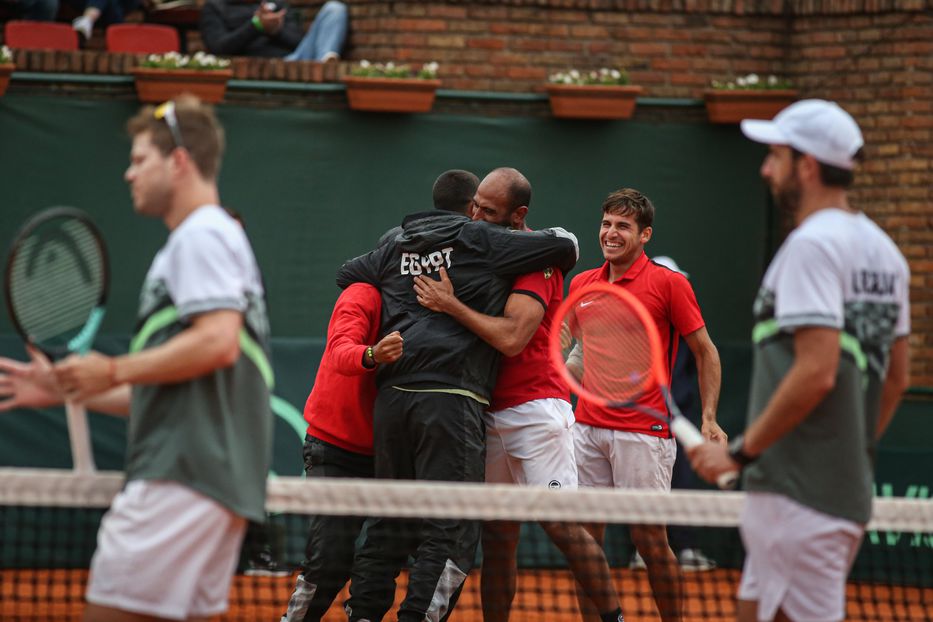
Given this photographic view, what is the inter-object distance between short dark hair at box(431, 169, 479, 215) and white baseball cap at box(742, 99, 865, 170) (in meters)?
2.17

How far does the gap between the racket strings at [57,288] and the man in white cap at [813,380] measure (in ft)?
5.60

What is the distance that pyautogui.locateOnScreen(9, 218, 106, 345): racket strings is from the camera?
3.31 metres

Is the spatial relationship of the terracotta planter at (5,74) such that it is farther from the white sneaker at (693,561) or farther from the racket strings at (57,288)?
the white sneaker at (693,561)

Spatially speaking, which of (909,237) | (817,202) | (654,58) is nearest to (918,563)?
(909,237)

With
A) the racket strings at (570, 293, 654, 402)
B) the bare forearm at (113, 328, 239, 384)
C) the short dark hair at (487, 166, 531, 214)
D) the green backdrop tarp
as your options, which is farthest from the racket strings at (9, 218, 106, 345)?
the green backdrop tarp

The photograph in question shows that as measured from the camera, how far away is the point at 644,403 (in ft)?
18.2

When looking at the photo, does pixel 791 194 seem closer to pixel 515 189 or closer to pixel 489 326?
pixel 489 326

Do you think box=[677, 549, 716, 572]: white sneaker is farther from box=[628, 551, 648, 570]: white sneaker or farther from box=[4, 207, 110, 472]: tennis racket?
box=[4, 207, 110, 472]: tennis racket

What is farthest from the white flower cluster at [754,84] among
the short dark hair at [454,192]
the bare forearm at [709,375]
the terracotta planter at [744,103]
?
the short dark hair at [454,192]

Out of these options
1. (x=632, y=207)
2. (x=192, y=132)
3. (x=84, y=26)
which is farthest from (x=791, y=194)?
(x=84, y=26)

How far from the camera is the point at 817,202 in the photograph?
318 centimetres

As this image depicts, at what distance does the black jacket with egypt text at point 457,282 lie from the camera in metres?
4.92

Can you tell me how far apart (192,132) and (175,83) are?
5.62 metres

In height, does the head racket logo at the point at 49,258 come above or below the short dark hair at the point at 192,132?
below
